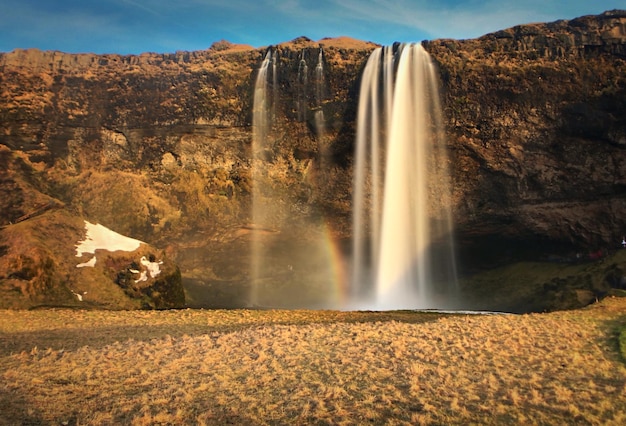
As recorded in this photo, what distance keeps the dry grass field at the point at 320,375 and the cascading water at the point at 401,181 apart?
17961mm

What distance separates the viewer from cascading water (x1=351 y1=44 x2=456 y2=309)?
3281cm

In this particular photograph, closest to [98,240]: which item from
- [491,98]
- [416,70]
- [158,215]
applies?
[158,215]

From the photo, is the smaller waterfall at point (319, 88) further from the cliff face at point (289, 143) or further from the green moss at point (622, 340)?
the green moss at point (622, 340)

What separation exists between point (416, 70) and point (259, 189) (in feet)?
45.6

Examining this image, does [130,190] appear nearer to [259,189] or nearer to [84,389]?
[259,189]

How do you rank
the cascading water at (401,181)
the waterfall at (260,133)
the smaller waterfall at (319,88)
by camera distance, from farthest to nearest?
the waterfall at (260,133) < the smaller waterfall at (319,88) < the cascading water at (401,181)

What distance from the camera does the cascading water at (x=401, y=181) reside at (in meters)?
32.8

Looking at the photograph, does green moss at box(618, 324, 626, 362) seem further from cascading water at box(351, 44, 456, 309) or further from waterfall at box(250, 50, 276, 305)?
waterfall at box(250, 50, 276, 305)

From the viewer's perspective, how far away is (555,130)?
32062 millimetres

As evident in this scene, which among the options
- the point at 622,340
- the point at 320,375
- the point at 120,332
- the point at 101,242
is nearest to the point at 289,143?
the point at 101,242

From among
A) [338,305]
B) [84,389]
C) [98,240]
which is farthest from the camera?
[338,305]

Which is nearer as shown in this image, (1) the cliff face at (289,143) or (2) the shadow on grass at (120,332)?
(2) the shadow on grass at (120,332)

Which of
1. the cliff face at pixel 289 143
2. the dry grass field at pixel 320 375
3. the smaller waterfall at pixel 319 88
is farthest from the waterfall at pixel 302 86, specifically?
the dry grass field at pixel 320 375

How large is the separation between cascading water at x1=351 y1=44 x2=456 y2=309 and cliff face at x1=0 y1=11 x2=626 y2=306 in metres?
1.00
